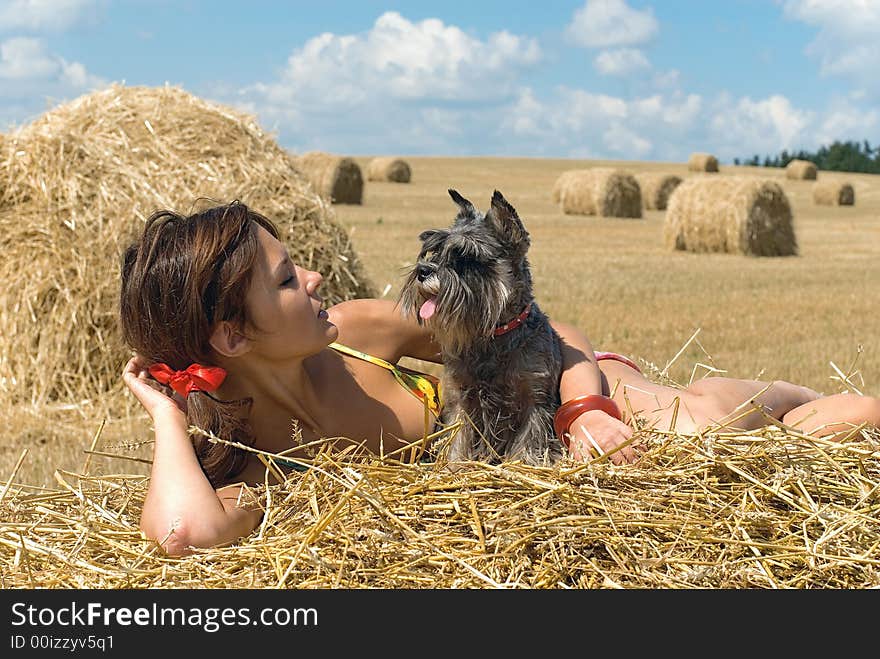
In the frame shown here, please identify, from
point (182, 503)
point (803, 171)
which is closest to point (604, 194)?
point (803, 171)

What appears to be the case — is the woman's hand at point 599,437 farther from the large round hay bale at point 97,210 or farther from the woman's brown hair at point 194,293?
the large round hay bale at point 97,210

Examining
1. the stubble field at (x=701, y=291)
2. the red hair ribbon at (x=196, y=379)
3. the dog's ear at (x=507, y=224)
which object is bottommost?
the stubble field at (x=701, y=291)

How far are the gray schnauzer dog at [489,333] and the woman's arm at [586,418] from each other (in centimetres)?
6

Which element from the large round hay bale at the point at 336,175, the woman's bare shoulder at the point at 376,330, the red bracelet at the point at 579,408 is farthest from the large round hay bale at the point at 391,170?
the red bracelet at the point at 579,408

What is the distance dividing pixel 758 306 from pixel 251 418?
9349 millimetres

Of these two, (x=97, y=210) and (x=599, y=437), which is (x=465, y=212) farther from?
(x=97, y=210)

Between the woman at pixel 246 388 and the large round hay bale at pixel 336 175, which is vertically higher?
the large round hay bale at pixel 336 175

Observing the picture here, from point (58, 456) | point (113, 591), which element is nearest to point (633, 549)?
point (113, 591)

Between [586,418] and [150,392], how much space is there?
4.34 feet

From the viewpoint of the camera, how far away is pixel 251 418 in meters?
3.26

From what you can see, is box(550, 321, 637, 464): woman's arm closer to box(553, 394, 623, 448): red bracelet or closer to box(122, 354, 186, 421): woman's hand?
box(553, 394, 623, 448): red bracelet

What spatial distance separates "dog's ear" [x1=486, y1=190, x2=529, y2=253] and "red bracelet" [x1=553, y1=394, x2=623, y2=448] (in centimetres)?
49

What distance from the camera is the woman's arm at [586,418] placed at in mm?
2865

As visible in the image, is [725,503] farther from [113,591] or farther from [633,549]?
[113,591]
